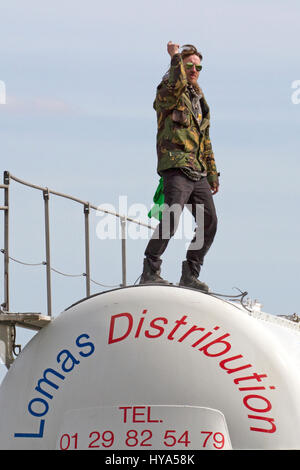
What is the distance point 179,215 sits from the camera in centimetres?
870

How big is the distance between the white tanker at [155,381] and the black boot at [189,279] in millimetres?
1334

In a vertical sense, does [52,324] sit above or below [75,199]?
below

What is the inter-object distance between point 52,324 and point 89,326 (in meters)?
0.34

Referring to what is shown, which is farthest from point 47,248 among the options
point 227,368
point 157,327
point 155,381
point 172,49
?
point 227,368

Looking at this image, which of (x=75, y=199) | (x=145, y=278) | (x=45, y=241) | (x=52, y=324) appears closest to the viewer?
(x=52, y=324)

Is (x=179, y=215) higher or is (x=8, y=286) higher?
(x=179, y=215)

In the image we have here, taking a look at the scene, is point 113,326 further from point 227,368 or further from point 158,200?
point 158,200

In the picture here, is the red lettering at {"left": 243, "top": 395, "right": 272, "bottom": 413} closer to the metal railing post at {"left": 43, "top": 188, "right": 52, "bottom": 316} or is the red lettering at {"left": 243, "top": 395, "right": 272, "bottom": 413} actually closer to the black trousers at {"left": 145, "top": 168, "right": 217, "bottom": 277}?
the black trousers at {"left": 145, "top": 168, "right": 217, "bottom": 277}

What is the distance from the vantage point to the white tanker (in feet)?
23.4

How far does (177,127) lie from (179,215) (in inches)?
32.8

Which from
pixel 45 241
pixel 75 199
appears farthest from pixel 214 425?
pixel 75 199

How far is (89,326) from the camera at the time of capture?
7465 mm
